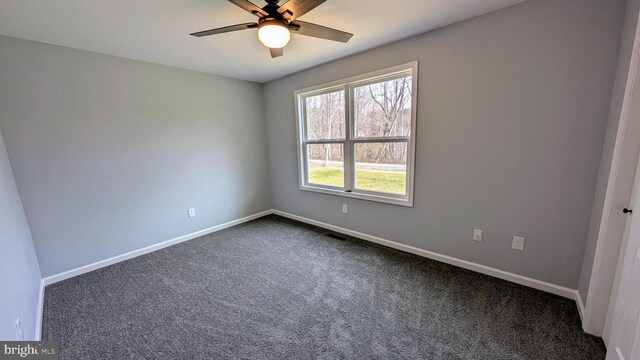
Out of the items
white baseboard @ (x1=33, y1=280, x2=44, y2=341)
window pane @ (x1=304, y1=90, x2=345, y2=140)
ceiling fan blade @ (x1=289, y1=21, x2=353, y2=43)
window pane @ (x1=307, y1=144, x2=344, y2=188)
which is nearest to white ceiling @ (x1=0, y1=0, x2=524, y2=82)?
ceiling fan blade @ (x1=289, y1=21, x2=353, y2=43)

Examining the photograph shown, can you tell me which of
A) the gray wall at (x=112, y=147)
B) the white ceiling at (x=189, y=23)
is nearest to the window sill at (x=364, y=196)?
the gray wall at (x=112, y=147)

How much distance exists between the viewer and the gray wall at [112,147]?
2.24 m

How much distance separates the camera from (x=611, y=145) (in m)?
1.56

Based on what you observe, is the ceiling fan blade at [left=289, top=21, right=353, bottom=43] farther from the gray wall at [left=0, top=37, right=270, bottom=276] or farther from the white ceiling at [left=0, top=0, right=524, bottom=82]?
the gray wall at [left=0, top=37, right=270, bottom=276]

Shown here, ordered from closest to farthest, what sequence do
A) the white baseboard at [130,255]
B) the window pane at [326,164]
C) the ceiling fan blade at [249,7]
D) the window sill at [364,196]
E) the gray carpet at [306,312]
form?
the ceiling fan blade at [249,7]
the gray carpet at [306,312]
the white baseboard at [130,255]
the window sill at [364,196]
the window pane at [326,164]

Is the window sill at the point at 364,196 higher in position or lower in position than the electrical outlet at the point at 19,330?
higher

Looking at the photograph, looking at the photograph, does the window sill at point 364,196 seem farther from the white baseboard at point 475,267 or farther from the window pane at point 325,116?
the window pane at point 325,116

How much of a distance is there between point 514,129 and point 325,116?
2.19m

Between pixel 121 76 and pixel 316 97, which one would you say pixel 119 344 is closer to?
pixel 121 76

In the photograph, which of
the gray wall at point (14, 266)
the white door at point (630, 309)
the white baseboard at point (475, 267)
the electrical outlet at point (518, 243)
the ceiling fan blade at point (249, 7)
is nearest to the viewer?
the white door at point (630, 309)

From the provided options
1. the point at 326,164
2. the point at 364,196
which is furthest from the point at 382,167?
the point at 326,164

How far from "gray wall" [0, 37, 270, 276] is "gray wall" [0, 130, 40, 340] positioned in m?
0.23

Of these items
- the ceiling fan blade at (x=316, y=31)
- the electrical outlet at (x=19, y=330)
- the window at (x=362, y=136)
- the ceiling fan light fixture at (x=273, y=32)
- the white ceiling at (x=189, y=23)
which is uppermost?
the white ceiling at (x=189, y=23)

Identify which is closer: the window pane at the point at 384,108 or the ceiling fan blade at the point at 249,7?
the ceiling fan blade at the point at 249,7
